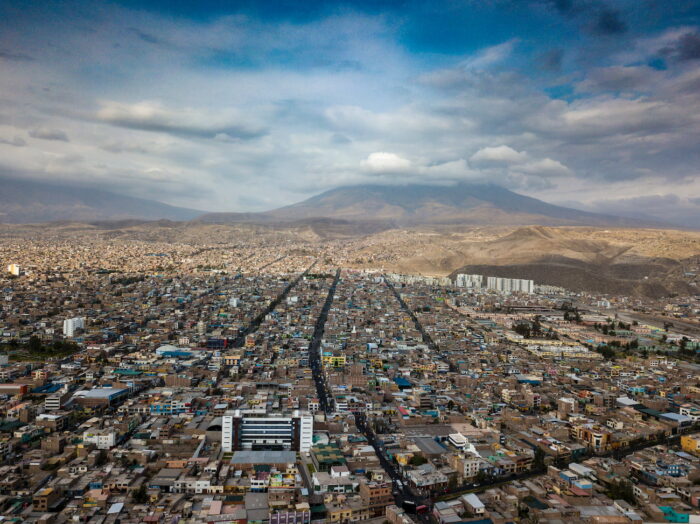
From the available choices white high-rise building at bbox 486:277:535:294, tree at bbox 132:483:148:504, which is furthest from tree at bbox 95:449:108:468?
white high-rise building at bbox 486:277:535:294

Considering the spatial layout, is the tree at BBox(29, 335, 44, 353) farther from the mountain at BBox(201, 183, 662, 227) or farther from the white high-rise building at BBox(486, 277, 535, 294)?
the mountain at BBox(201, 183, 662, 227)

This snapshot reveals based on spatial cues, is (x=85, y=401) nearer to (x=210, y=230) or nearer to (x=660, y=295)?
(x=660, y=295)

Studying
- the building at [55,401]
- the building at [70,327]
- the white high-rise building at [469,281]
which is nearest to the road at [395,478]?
the building at [55,401]

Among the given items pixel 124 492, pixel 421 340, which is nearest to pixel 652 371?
pixel 421 340

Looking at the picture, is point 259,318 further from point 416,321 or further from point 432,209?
point 432,209

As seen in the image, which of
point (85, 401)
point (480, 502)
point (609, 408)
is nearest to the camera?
point (480, 502)

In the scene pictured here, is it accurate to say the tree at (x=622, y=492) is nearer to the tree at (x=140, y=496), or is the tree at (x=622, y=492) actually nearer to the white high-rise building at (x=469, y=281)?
the tree at (x=140, y=496)

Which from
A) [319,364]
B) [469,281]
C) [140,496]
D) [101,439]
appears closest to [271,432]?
[140,496]

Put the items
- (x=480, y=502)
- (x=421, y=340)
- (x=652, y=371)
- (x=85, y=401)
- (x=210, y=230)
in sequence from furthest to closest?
(x=210, y=230), (x=421, y=340), (x=652, y=371), (x=85, y=401), (x=480, y=502)
